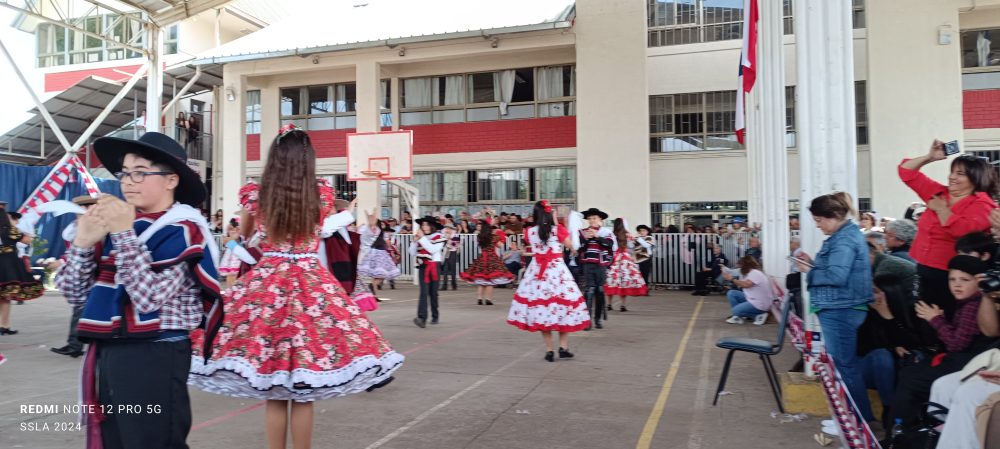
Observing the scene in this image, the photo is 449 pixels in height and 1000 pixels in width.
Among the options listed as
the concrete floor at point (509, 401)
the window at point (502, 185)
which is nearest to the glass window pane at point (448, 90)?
the window at point (502, 185)

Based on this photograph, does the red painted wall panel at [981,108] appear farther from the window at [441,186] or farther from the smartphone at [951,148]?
the smartphone at [951,148]

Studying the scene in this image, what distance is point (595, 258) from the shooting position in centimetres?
996

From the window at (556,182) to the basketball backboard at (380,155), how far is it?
482 centimetres

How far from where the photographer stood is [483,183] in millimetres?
21812

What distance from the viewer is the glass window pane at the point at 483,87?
2189 cm

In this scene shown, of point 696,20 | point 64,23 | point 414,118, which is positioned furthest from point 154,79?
point 696,20

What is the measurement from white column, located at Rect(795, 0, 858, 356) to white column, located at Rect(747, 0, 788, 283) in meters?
2.51

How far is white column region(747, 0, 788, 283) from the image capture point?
27.2ft

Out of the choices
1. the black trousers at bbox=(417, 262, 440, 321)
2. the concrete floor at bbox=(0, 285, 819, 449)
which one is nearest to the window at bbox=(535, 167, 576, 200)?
the black trousers at bbox=(417, 262, 440, 321)

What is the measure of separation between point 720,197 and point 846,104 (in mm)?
14304

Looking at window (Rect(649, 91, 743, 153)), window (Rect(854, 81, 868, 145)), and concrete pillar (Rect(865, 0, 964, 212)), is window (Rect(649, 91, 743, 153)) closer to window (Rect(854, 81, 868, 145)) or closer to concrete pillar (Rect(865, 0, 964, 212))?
window (Rect(854, 81, 868, 145))

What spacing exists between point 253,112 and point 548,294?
19.8m

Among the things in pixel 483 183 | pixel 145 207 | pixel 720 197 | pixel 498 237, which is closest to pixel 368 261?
pixel 498 237

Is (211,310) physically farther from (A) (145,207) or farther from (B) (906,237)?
(B) (906,237)
